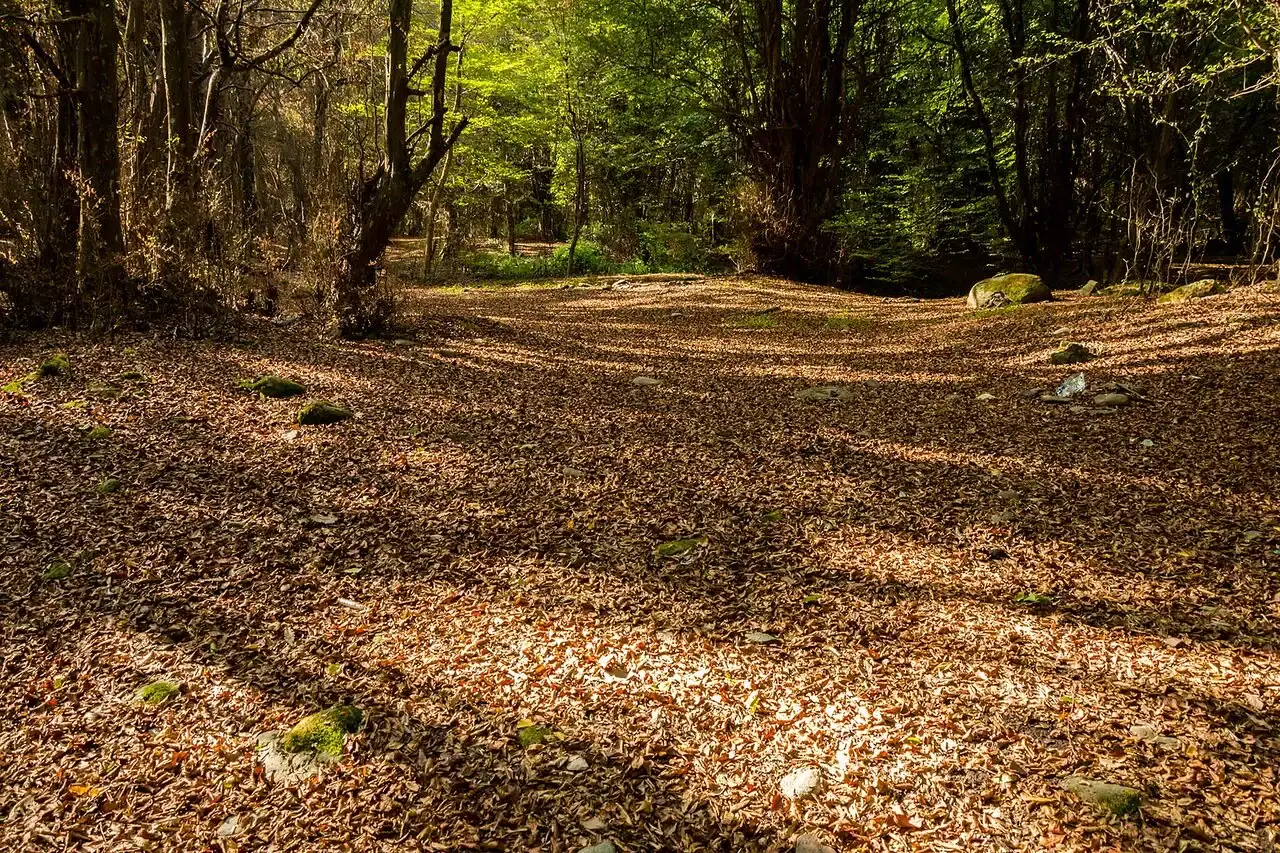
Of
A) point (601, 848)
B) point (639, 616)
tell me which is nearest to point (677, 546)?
point (639, 616)

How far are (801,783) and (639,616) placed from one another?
3.44ft

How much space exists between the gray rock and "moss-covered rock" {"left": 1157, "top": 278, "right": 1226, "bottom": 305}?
205 inches

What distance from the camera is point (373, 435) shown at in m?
5.04

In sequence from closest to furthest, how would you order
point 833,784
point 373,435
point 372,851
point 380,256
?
point 372,851 < point 833,784 < point 373,435 < point 380,256

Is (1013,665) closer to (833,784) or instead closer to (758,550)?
(833,784)

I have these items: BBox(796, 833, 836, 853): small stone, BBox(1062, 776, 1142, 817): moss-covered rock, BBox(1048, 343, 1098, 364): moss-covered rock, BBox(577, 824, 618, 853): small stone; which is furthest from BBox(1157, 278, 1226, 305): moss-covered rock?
BBox(577, 824, 618, 853): small stone

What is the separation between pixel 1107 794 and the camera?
1969 mm

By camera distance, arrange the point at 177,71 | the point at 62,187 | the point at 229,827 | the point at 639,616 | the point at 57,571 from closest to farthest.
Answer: the point at 229,827 → the point at 639,616 → the point at 57,571 → the point at 62,187 → the point at 177,71

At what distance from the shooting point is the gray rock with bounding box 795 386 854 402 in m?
6.45

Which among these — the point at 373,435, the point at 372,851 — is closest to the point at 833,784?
the point at 372,851

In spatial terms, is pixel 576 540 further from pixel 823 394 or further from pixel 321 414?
pixel 823 394

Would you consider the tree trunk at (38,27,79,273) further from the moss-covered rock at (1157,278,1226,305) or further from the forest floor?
the moss-covered rock at (1157,278,1226,305)

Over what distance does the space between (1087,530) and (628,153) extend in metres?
20.4

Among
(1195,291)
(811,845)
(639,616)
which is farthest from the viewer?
(1195,291)
